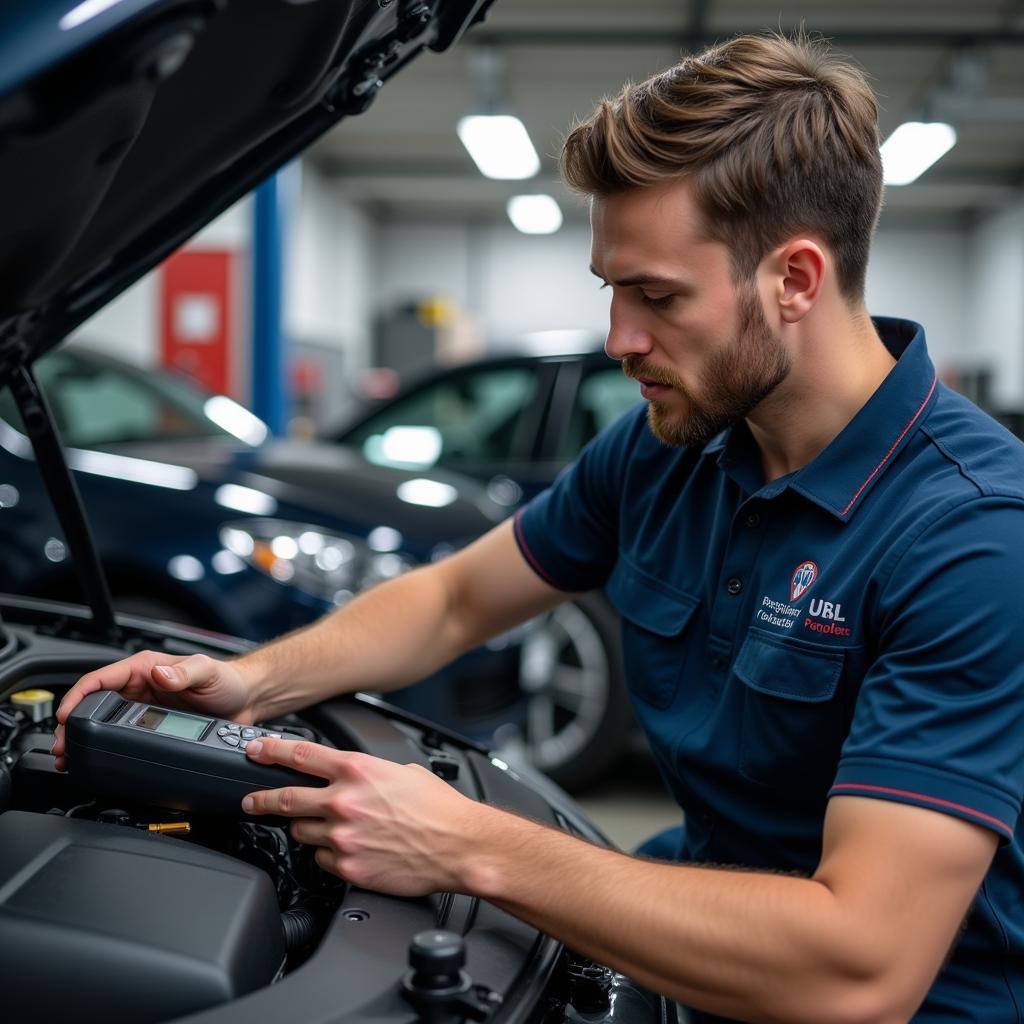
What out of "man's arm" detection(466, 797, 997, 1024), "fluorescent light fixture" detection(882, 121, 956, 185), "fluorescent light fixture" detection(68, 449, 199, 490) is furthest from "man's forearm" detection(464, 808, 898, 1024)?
"fluorescent light fixture" detection(882, 121, 956, 185)

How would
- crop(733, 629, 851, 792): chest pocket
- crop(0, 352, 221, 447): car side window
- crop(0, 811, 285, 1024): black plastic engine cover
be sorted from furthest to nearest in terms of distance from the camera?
crop(0, 352, 221, 447): car side window, crop(733, 629, 851, 792): chest pocket, crop(0, 811, 285, 1024): black plastic engine cover

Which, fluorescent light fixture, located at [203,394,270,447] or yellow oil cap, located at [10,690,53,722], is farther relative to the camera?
fluorescent light fixture, located at [203,394,270,447]

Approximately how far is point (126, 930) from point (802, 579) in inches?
28.2

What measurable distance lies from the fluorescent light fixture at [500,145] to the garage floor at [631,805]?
7.06 metres

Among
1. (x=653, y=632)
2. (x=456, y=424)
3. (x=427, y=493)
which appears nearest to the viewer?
(x=653, y=632)

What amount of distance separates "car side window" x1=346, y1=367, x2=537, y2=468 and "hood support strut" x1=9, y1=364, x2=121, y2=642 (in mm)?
2360

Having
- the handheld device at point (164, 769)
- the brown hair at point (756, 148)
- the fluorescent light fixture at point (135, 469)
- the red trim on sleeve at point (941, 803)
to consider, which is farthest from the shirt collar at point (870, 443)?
the fluorescent light fixture at point (135, 469)

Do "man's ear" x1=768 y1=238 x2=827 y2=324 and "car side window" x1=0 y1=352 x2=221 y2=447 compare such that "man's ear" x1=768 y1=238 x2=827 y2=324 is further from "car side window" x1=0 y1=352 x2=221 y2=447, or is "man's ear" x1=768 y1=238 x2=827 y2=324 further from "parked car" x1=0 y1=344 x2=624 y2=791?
"car side window" x1=0 y1=352 x2=221 y2=447

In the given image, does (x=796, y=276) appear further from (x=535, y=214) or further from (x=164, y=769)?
(x=535, y=214)

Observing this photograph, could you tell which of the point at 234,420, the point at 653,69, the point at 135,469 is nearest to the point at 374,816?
the point at 135,469

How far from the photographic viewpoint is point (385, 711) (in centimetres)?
146

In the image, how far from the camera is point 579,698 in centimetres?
343

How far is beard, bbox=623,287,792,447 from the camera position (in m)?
1.25

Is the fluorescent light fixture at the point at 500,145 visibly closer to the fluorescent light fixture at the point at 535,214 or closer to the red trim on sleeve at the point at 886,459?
the fluorescent light fixture at the point at 535,214
